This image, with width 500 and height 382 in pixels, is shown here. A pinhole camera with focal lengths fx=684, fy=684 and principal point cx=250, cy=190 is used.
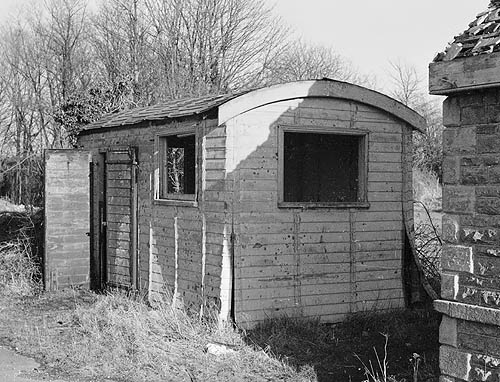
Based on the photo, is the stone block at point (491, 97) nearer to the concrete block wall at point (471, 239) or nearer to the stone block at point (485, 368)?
the concrete block wall at point (471, 239)

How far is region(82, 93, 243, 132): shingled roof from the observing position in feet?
29.9

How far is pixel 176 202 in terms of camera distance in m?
9.78

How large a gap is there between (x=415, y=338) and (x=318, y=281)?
1.51 m

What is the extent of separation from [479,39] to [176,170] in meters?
8.52

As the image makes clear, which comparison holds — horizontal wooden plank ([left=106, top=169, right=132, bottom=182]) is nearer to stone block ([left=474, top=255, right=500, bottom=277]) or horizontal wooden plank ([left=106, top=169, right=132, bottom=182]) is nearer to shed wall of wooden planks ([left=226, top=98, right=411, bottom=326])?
shed wall of wooden planks ([left=226, top=98, right=411, bottom=326])

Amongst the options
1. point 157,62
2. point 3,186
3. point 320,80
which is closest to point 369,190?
point 320,80

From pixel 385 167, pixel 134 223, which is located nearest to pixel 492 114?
pixel 385 167

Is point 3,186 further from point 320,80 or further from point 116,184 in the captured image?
point 320,80

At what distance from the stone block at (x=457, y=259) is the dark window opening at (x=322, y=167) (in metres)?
4.28

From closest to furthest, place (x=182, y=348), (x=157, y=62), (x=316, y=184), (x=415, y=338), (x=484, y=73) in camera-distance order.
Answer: (x=484, y=73) → (x=182, y=348) → (x=415, y=338) → (x=316, y=184) → (x=157, y=62)

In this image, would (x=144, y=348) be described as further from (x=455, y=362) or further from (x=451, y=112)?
(x=451, y=112)

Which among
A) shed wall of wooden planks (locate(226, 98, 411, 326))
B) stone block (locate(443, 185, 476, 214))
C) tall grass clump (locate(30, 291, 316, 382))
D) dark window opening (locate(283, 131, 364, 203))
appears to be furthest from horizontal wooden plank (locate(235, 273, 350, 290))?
stone block (locate(443, 185, 476, 214))

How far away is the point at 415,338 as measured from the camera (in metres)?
8.53

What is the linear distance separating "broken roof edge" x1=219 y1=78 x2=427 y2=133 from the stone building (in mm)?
3620
